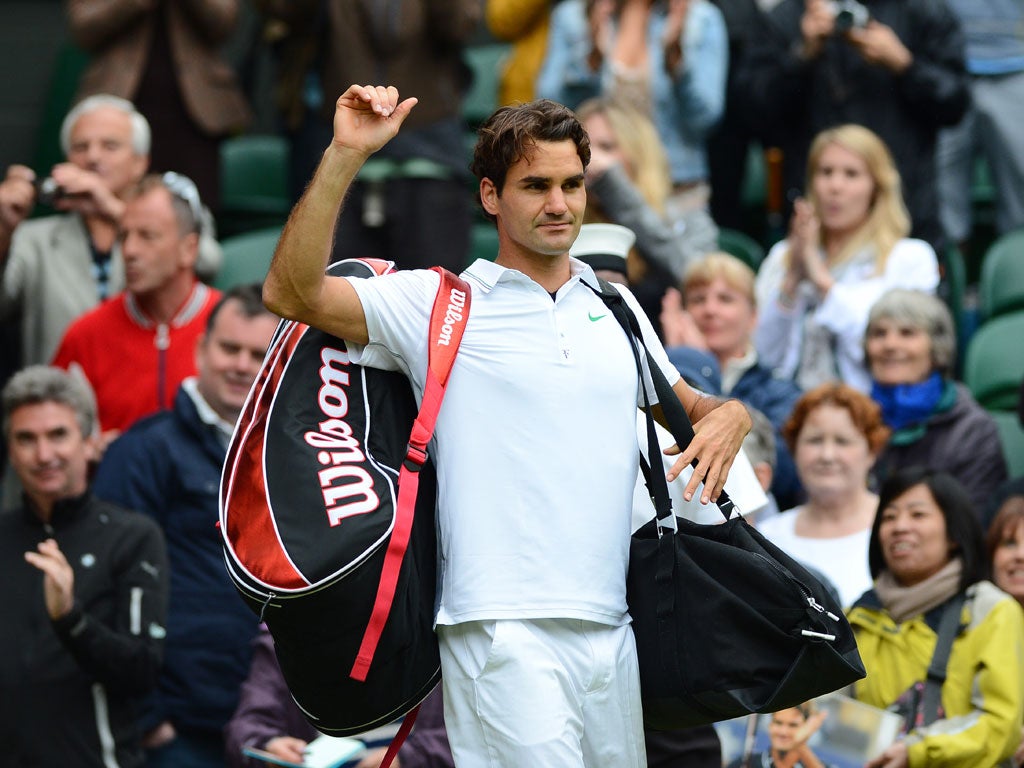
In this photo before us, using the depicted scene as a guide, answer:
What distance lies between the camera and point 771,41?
27.6 feet

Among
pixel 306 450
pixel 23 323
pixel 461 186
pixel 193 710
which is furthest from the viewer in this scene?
pixel 461 186


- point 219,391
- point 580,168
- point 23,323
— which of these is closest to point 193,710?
point 219,391

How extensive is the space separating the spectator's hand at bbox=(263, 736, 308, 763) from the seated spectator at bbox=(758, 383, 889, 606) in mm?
1708

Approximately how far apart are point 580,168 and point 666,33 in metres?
4.53

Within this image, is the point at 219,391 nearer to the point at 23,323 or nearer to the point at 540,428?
the point at 23,323

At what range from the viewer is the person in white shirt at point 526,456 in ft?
12.1

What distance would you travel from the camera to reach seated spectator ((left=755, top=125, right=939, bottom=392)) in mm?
7137

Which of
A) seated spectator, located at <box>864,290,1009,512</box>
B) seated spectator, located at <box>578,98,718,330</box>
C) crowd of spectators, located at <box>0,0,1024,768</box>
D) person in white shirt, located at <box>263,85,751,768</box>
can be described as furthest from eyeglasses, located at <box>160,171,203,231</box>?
person in white shirt, located at <box>263,85,751,768</box>

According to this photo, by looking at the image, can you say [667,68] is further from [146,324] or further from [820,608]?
[820,608]

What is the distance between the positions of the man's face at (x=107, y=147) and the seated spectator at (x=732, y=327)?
2.30 meters

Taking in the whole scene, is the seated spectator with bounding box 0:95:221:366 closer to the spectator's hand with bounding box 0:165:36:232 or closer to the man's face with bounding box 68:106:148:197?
the man's face with bounding box 68:106:148:197

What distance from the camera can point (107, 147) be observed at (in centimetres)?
726

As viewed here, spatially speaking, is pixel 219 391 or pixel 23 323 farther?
pixel 23 323

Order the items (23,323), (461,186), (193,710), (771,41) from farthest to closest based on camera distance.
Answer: (771,41) < (461,186) < (23,323) < (193,710)
